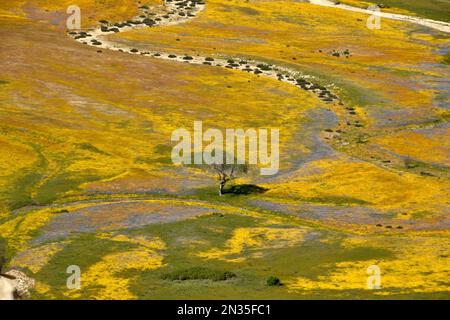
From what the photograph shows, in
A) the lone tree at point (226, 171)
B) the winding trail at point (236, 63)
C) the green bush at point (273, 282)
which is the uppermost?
the green bush at point (273, 282)

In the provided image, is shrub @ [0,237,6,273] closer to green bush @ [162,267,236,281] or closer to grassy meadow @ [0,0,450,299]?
grassy meadow @ [0,0,450,299]

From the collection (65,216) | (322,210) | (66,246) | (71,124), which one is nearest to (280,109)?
(71,124)

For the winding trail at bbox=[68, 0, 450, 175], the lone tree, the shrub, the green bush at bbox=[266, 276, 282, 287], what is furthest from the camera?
the winding trail at bbox=[68, 0, 450, 175]

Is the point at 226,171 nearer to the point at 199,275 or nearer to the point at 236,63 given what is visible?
the point at 199,275

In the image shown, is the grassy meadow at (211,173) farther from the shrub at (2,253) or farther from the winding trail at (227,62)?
the winding trail at (227,62)

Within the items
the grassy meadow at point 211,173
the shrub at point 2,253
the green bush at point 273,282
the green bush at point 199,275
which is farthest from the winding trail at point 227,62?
the green bush at point 273,282

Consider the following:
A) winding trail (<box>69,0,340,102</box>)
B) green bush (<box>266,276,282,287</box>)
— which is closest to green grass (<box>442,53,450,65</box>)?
winding trail (<box>69,0,340,102</box>)

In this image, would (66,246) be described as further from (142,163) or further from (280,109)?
(280,109)
